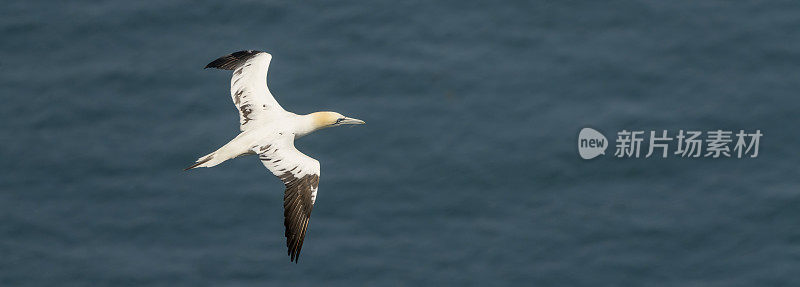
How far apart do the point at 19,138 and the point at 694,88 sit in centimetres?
2189

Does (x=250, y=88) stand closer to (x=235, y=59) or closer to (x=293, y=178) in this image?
(x=235, y=59)

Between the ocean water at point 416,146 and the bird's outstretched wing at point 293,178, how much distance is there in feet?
33.4

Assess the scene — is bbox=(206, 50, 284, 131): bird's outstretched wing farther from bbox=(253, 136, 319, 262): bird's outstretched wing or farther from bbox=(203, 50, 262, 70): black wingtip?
bbox=(253, 136, 319, 262): bird's outstretched wing

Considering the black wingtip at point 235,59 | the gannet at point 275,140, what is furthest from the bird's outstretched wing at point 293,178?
the black wingtip at point 235,59

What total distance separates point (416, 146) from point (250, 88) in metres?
10.5

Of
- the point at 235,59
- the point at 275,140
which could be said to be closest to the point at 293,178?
the point at 275,140

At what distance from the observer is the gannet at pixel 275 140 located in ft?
132

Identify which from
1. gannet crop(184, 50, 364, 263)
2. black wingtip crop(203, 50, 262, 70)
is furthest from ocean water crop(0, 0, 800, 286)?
gannet crop(184, 50, 364, 263)

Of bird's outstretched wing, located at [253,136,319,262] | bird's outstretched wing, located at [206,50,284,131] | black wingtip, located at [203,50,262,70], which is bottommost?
bird's outstretched wing, located at [253,136,319,262]

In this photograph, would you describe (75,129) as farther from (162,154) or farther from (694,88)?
(694,88)

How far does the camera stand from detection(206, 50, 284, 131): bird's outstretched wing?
141ft

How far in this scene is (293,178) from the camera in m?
40.7

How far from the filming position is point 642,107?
5341cm

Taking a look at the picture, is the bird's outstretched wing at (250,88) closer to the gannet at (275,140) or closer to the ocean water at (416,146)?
the gannet at (275,140)
